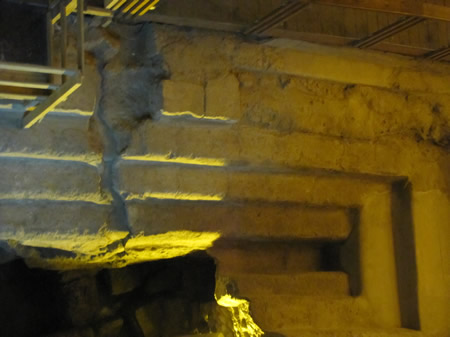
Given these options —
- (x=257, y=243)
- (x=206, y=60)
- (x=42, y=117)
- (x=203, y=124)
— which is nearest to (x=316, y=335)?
(x=257, y=243)

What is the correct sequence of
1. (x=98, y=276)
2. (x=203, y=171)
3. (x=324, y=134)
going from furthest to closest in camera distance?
(x=98, y=276)
(x=324, y=134)
(x=203, y=171)

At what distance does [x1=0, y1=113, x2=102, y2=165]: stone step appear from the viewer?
289cm

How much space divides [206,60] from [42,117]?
82 cm

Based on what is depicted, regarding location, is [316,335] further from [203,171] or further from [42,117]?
[42,117]

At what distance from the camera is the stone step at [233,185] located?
312 cm

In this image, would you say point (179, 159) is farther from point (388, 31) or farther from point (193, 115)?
point (388, 31)

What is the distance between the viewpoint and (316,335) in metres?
3.35

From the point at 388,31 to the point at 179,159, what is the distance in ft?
3.69

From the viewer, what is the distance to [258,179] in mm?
3395

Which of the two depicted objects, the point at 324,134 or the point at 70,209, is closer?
the point at 70,209

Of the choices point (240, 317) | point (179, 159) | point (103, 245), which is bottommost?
point (240, 317)

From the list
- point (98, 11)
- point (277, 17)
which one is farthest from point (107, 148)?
point (277, 17)

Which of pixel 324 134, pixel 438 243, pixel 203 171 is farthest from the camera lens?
pixel 438 243

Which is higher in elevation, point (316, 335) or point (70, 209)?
point (70, 209)
